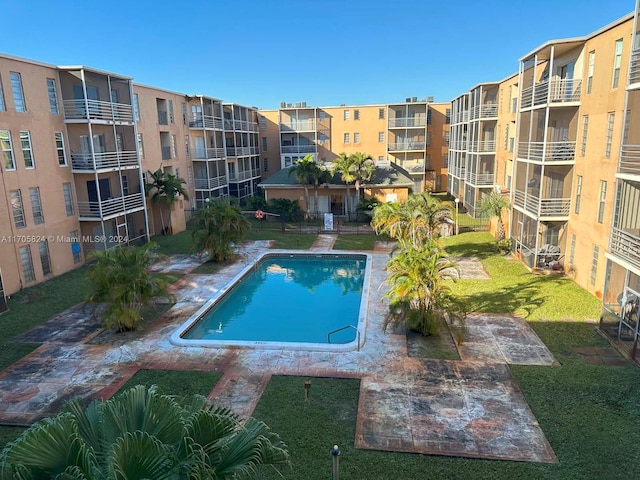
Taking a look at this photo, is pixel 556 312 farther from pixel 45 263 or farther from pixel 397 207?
pixel 45 263

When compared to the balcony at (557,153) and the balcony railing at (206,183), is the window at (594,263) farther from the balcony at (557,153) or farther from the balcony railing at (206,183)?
the balcony railing at (206,183)

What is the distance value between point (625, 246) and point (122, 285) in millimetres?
16108

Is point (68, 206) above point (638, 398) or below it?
above

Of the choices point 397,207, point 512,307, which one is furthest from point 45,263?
point 512,307

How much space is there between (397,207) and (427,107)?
27893mm

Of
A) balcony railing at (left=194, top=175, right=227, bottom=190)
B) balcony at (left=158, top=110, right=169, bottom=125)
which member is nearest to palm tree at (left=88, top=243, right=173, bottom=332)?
balcony at (left=158, top=110, right=169, bottom=125)

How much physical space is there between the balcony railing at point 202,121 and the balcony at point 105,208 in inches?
466

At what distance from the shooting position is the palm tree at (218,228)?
2331 cm

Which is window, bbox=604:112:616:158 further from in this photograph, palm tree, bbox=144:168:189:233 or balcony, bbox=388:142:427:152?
balcony, bbox=388:142:427:152

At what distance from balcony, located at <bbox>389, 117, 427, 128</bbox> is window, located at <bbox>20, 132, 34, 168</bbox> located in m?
34.1

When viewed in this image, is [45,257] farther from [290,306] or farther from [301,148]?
[301,148]

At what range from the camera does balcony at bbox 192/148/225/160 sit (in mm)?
37031

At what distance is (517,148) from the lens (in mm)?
24172

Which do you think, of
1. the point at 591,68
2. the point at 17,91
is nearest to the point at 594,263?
the point at 591,68
